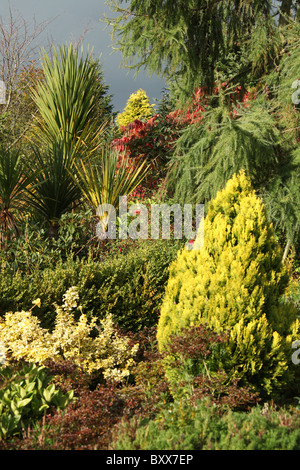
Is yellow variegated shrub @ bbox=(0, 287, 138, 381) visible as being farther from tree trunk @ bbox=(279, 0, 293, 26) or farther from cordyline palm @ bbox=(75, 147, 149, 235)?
tree trunk @ bbox=(279, 0, 293, 26)

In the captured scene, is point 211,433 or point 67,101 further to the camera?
point 67,101

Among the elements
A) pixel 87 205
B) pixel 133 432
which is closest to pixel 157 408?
pixel 133 432

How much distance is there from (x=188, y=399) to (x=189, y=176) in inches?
185

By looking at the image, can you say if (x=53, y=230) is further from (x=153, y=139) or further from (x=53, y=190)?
(x=153, y=139)

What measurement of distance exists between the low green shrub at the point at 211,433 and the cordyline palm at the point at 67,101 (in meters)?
6.61

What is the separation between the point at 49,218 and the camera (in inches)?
286

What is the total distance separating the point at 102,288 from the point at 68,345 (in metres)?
1.06

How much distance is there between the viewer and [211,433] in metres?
2.47

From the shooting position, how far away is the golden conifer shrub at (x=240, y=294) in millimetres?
3592

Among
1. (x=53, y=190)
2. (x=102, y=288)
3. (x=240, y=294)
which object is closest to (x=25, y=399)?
(x=240, y=294)

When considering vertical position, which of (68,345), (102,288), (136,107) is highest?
(136,107)

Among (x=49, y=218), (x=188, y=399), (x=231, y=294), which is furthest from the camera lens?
(x=49, y=218)

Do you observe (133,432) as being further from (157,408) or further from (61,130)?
Answer: (61,130)

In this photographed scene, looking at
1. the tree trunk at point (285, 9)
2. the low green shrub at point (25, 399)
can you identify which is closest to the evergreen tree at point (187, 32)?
the tree trunk at point (285, 9)
